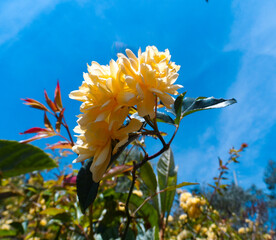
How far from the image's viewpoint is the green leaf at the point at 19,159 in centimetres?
32

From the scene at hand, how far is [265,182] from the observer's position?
1491 centimetres

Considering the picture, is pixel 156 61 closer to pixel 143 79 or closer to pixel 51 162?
pixel 143 79

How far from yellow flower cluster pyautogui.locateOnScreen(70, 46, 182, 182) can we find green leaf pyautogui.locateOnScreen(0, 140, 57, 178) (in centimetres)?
9

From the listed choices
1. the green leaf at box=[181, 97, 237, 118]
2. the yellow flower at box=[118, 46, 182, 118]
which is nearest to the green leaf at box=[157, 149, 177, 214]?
the green leaf at box=[181, 97, 237, 118]

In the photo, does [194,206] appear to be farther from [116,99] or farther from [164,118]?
[116,99]

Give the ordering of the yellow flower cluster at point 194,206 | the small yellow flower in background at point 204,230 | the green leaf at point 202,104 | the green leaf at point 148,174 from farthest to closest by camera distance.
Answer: the small yellow flower in background at point 204,230, the yellow flower cluster at point 194,206, the green leaf at point 148,174, the green leaf at point 202,104

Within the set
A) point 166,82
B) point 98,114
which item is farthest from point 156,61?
point 98,114

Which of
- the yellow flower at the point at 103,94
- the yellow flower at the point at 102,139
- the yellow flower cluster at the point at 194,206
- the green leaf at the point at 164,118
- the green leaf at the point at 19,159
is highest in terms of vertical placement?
the yellow flower cluster at the point at 194,206

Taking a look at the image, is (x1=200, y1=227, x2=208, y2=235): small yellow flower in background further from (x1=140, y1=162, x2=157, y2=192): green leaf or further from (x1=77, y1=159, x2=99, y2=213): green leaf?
(x1=77, y1=159, x2=99, y2=213): green leaf

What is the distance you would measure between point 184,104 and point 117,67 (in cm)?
21

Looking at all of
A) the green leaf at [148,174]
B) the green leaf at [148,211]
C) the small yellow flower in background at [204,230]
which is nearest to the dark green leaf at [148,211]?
the green leaf at [148,211]

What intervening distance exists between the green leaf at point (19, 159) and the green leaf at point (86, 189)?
0.09 metres

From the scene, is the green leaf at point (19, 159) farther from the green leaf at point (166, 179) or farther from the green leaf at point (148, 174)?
the green leaf at point (166, 179)

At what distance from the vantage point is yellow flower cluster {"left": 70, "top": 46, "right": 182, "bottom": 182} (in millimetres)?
401
